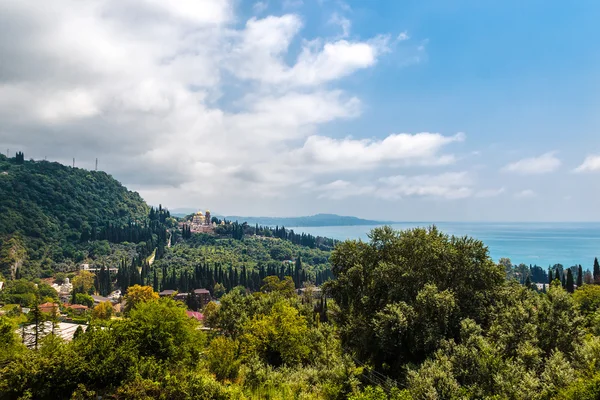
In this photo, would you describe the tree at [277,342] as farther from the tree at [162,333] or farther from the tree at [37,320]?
the tree at [37,320]

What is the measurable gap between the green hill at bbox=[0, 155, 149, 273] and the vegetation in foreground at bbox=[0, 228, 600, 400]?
105671 millimetres

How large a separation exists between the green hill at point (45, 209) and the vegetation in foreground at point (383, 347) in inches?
4160

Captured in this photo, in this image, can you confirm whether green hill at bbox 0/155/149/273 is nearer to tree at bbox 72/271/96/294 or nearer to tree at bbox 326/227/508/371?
tree at bbox 72/271/96/294

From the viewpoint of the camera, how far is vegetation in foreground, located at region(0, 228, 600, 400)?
589 inches

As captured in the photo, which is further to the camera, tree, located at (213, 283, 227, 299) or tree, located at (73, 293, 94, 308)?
tree, located at (213, 283, 227, 299)

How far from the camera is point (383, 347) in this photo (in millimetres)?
18891

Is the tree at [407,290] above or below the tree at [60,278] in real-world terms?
above

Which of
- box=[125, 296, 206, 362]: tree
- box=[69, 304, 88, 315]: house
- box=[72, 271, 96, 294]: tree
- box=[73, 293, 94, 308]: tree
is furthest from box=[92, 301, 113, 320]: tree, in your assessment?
box=[125, 296, 206, 362]: tree

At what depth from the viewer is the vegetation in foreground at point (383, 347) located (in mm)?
14969

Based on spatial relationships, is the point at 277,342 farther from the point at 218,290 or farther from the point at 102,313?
the point at 218,290

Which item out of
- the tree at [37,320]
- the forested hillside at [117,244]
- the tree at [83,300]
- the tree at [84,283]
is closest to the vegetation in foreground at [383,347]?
the tree at [37,320]

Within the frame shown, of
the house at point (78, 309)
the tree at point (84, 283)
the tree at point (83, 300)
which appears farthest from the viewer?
the tree at point (84, 283)

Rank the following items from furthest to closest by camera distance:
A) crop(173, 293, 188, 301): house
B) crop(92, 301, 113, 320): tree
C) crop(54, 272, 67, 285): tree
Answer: crop(54, 272, 67, 285): tree → crop(173, 293, 188, 301): house → crop(92, 301, 113, 320): tree

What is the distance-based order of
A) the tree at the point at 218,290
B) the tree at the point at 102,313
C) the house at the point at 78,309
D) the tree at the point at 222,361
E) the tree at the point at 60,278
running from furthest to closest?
the tree at the point at 60,278 < the tree at the point at 218,290 < the house at the point at 78,309 < the tree at the point at 102,313 < the tree at the point at 222,361
